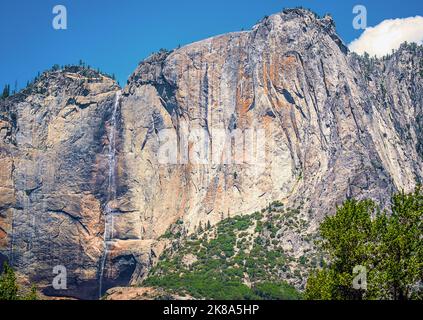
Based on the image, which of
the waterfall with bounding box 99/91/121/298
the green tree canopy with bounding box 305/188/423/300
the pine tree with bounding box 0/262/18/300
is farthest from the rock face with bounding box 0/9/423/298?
the green tree canopy with bounding box 305/188/423/300

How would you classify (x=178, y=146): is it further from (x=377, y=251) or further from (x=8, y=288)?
(x=377, y=251)

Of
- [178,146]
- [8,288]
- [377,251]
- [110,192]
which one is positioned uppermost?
[178,146]

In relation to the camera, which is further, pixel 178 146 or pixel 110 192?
pixel 178 146

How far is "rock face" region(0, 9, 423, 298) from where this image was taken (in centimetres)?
12131

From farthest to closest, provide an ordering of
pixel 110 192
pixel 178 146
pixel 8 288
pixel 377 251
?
pixel 178 146 < pixel 110 192 < pixel 8 288 < pixel 377 251

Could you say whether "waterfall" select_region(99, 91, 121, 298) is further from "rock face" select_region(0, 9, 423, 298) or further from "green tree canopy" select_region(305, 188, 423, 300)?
"green tree canopy" select_region(305, 188, 423, 300)

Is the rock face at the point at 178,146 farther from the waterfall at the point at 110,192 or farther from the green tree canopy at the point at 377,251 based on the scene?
the green tree canopy at the point at 377,251

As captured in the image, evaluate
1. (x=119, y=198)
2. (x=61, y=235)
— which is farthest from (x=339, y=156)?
(x=61, y=235)

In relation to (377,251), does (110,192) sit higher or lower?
higher

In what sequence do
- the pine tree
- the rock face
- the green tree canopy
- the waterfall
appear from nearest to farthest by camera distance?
the green tree canopy < the pine tree < the rock face < the waterfall

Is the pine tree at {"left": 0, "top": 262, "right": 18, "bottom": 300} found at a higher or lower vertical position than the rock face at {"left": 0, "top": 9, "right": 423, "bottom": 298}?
lower

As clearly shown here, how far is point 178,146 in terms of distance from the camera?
133 meters

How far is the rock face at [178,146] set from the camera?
4776 inches

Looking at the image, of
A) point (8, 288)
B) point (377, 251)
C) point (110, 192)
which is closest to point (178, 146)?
point (110, 192)
